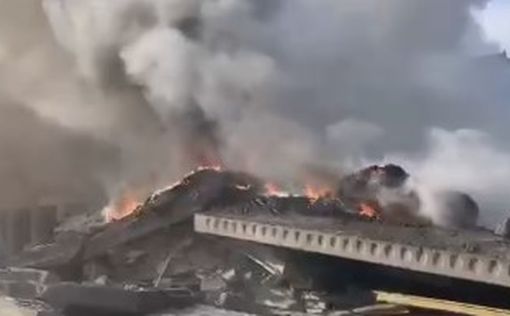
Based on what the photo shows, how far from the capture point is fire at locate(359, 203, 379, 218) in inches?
98.4

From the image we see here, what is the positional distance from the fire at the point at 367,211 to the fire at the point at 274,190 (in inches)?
9.6

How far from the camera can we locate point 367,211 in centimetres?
252

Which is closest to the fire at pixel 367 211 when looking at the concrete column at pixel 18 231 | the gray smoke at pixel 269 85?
the gray smoke at pixel 269 85

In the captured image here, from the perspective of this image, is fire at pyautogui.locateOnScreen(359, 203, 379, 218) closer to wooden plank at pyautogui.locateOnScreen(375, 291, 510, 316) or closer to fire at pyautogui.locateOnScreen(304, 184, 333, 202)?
fire at pyautogui.locateOnScreen(304, 184, 333, 202)

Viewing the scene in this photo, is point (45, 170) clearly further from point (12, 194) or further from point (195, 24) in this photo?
point (195, 24)

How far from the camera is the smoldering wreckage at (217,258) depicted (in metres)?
2.48

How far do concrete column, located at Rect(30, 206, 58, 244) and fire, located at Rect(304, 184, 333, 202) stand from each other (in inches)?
36.6

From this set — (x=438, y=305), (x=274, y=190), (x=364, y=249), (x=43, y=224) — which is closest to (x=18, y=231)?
(x=43, y=224)

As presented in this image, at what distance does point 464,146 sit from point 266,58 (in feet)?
2.08

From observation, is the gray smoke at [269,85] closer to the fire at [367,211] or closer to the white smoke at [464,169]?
the white smoke at [464,169]

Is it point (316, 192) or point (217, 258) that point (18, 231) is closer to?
point (217, 258)

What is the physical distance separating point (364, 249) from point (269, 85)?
0.55 metres

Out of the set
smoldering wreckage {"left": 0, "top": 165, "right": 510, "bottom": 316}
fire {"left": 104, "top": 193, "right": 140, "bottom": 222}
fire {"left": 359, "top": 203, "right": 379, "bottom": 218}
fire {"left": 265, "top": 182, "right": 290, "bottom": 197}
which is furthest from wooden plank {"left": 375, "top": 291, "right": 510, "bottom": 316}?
fire {"left": 104, "top": 193, "right": 140, "bottom": 222}

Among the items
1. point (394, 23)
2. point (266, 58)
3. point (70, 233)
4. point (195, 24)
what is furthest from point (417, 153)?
point (70, 233)
